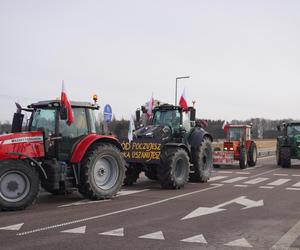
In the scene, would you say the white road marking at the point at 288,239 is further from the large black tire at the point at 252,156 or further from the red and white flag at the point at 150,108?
the large black tire at the point at 252,156

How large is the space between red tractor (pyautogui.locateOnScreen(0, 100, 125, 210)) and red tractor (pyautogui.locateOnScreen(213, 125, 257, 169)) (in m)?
11.0

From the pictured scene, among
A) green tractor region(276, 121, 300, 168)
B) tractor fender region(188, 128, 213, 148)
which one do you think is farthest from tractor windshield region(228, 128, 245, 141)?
tractor fender region(188, 128, 213, 148)

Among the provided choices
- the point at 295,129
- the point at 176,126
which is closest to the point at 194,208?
the point at 176,126

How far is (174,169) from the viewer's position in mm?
12703

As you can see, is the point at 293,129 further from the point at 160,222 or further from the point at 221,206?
the point at 160,222

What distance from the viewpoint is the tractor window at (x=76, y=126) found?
1021 cm

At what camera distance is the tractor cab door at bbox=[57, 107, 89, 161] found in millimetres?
10141

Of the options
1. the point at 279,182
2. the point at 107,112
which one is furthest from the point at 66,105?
the point at 279,182

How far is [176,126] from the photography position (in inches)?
567

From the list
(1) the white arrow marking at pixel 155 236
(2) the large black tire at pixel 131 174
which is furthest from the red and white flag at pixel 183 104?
(1) the white arrow marking at pixel 155 236

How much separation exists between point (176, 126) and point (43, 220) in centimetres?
722

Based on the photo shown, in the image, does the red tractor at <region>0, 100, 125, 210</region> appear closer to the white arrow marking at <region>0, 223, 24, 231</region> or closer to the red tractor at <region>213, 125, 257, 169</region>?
the white arrow marking at <region>0, 223, 24, 231</region>

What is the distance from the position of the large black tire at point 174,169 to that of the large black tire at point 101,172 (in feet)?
6.52

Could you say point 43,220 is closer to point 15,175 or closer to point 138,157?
point 15,175
